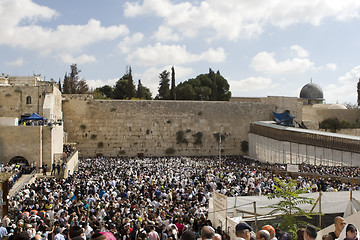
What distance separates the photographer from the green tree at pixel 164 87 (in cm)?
4015

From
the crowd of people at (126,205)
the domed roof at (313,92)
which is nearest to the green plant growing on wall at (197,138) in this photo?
the crowd of people at (126,205)

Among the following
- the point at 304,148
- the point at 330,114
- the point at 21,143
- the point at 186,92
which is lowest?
the point at 304,148

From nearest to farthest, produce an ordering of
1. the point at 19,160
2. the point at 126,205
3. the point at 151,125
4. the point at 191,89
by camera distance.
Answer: the point at 126,205 < the point at 19,160 < the point at 151,125 < the point at 191,89

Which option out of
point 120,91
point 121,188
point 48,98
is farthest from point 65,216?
point 120,91

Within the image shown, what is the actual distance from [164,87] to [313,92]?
25.9 m

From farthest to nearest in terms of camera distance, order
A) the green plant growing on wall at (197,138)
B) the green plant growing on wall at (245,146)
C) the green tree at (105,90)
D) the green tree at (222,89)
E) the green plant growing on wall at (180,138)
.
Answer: the green tree at (105,90) → the green tree at (222,89) → the green plant growing on wall at (245,146) → the green plant growing on wall at (197,138) → the green plant growing on wall at (180,138)

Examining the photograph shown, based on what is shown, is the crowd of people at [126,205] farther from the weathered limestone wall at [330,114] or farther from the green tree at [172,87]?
the weathered limestone wall at [330,114]

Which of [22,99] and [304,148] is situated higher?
[22,99]

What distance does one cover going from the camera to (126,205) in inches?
430

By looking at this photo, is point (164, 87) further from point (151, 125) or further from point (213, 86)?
point (151, 125)

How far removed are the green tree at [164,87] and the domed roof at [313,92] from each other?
80.1ft

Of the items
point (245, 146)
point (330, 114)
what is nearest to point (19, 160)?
point (245, 146)

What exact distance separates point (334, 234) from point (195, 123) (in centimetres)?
2713

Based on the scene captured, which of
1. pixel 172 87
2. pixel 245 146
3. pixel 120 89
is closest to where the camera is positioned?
pixel 245 146
